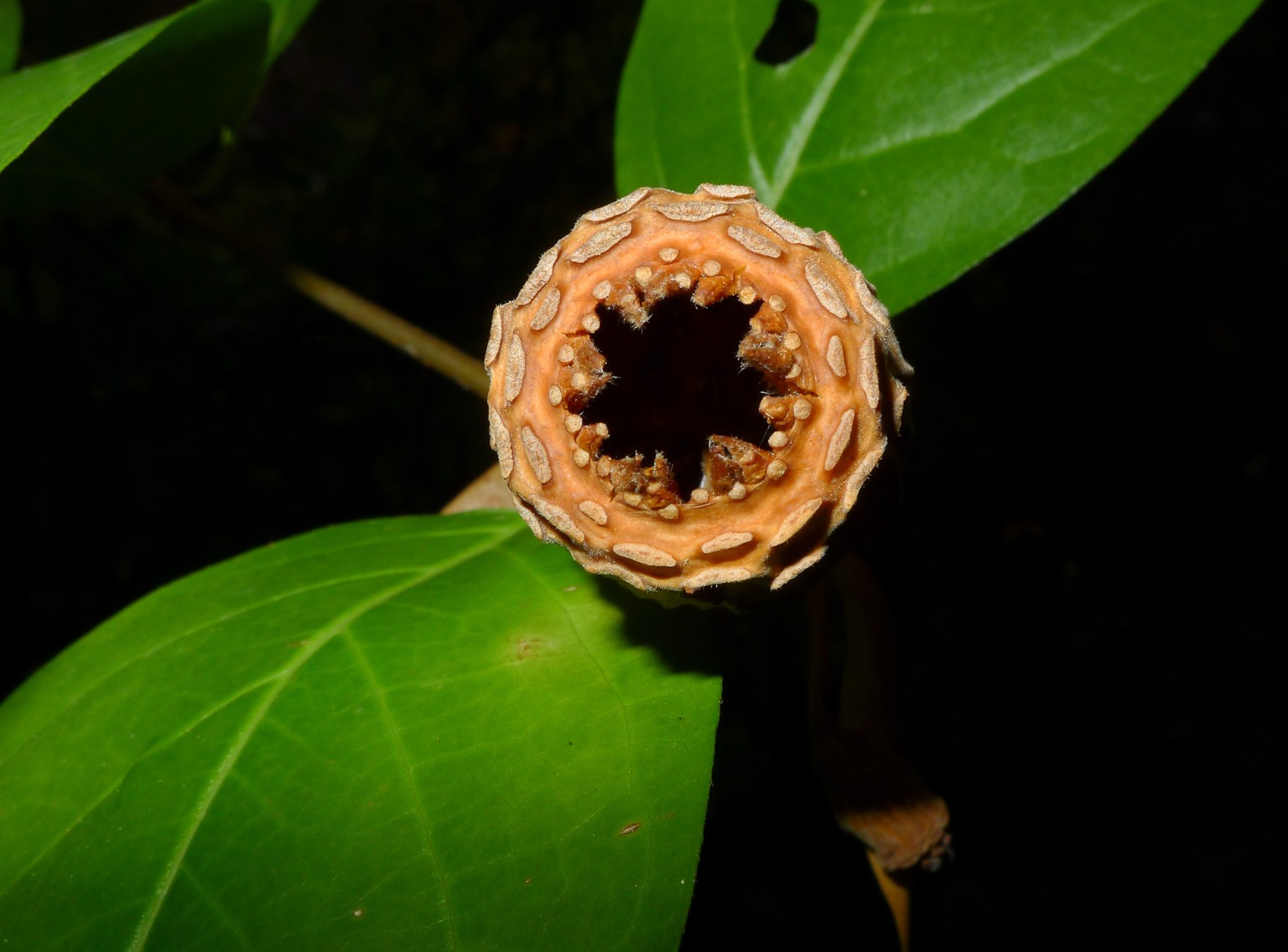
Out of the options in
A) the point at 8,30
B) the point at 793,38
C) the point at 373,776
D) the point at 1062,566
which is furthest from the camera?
the point at 1062,566

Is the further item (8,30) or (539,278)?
(8,30)

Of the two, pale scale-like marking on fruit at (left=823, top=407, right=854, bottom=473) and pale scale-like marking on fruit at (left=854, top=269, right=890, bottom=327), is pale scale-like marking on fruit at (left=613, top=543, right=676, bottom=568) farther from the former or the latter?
pale scale-like marking on fruit at (left=854, top=269, right=890, bottom=327)

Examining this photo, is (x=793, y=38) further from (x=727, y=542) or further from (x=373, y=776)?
(x=373, y=776)

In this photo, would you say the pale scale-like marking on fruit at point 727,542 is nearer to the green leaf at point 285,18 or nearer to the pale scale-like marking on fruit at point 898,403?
the pale scale-like marking on fruit at point 898,403

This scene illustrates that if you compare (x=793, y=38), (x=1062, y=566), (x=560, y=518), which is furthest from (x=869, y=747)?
(x=1062, y=566)

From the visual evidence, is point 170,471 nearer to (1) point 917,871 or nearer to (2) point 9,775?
A: (2) point 9,775

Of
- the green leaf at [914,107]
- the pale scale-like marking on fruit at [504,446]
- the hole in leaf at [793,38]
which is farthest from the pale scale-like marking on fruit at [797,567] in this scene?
the hole in leaf at [793,38]
